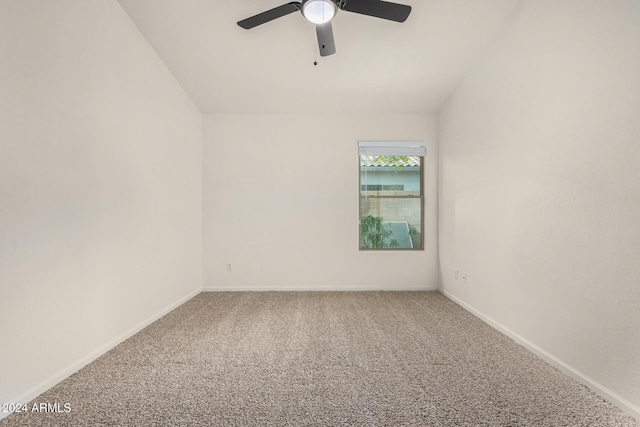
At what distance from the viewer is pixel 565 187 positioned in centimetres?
212

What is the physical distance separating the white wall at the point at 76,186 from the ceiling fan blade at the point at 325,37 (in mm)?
1679

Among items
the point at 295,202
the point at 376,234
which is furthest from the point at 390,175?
the point at 295,202

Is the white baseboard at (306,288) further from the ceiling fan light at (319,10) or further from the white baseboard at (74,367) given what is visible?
the ceiling fan light at (319,10)

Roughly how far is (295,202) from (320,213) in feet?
1.21

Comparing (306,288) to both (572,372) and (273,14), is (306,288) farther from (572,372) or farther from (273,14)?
(273,14)

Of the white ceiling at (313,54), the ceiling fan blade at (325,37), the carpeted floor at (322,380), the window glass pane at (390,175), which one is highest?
the white ceiling at (313,54)

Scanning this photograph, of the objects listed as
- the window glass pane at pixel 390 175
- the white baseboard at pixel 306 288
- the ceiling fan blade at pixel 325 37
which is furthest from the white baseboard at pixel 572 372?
the ceiling fan blade at pixel 325 37

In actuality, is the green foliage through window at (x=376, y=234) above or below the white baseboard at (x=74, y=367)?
above

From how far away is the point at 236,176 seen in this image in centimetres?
430

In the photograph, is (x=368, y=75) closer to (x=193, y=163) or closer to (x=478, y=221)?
(x=478, y=221)

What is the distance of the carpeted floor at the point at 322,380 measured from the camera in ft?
5.32

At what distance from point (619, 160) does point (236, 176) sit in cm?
377

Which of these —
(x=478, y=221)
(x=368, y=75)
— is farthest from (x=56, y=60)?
(x=478, y=221)

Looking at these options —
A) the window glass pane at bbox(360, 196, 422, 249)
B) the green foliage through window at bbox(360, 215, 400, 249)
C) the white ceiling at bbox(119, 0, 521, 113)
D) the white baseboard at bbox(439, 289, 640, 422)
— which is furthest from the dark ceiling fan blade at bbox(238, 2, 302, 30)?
the white baseboard at bbox(439, 289, 640, 422)
